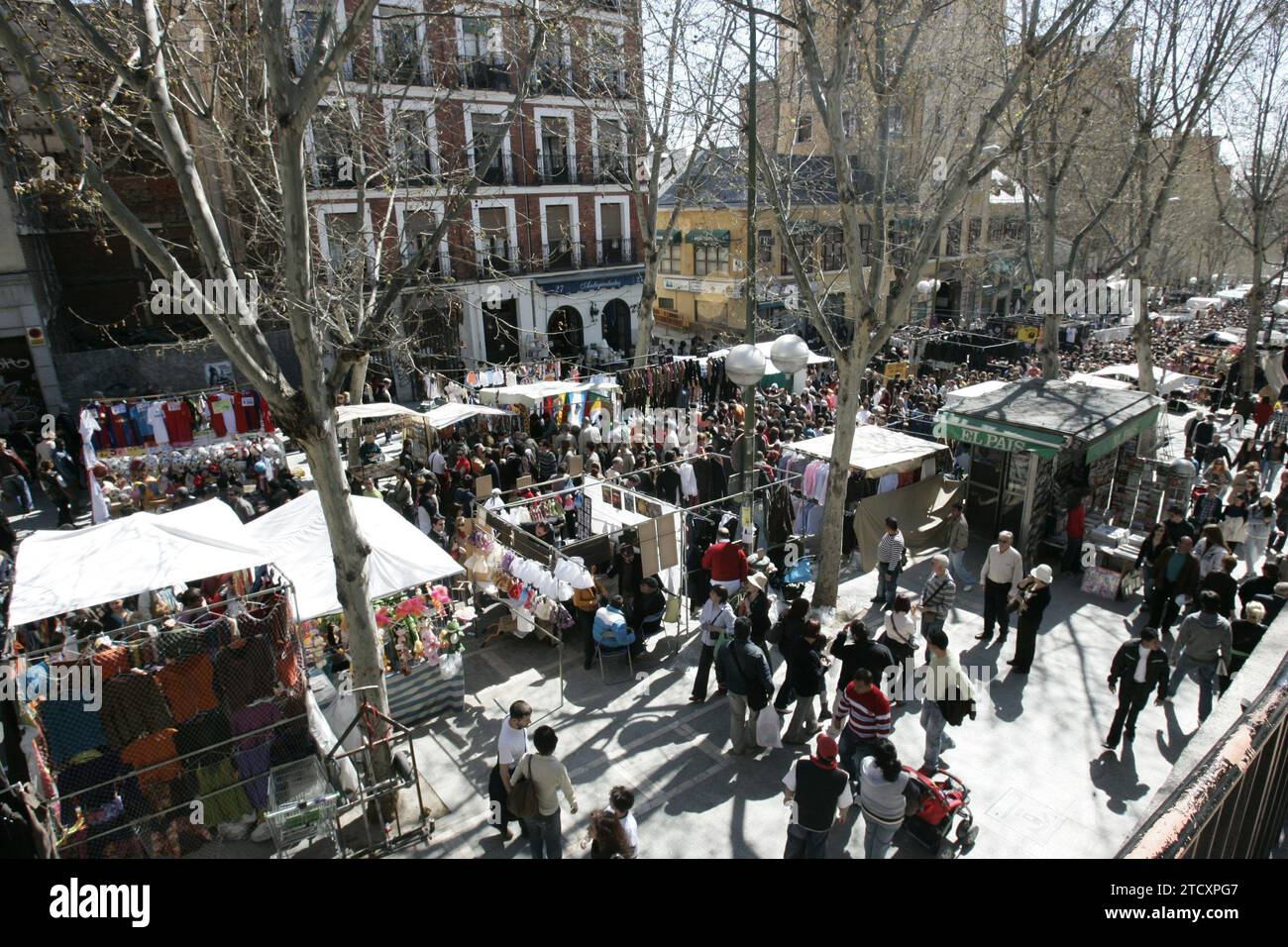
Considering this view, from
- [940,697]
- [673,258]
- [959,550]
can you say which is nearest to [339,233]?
[959,550]

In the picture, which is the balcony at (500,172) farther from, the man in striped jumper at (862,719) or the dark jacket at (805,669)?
the man in striped jumper at (862,719)

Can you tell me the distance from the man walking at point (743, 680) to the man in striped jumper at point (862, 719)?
0.88 metres

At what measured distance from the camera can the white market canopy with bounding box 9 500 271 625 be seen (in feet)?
23.5

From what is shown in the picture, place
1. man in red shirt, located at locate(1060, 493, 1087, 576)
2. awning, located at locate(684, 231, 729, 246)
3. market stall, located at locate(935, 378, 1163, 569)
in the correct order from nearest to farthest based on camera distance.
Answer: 1. man in red shirt, located at locate(1060, 493, 1087, 576)
2. market stall, located at locate(935, 378, 1163, 569)
3. awning, located at locate(684, 231, 729, 246)

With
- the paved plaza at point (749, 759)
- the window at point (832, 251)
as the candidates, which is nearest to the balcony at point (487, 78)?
the window at point (832, 251)

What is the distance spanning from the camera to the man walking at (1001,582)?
9077mm

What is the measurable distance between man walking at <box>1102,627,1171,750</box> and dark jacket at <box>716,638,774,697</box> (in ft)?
10.7

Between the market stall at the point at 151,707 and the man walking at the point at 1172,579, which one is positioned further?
the man walking at the point at 1172,579

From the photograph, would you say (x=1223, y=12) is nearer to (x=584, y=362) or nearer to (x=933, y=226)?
(x=933, y=226)

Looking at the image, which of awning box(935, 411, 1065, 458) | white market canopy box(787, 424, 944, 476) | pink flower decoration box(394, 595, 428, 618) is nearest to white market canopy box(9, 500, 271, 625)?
pink flower decoration box(394, 595, 428, 618)

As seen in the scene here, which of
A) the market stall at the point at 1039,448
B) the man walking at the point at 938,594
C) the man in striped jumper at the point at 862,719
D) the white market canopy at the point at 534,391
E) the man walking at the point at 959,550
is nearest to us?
the man in striped jumper at the point at 862,719

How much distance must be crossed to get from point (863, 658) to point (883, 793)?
1694mm

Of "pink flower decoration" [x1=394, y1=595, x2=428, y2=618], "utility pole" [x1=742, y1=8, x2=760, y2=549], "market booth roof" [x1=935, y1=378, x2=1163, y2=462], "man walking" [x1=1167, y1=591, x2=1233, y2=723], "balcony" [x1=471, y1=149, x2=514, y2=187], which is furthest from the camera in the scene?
"balcony" [x1=471, y1=149, x2=514, y2=187]

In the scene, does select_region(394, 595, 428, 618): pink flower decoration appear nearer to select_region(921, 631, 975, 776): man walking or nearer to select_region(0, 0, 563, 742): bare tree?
select_region(0, 0, 563, 742): bare tree
